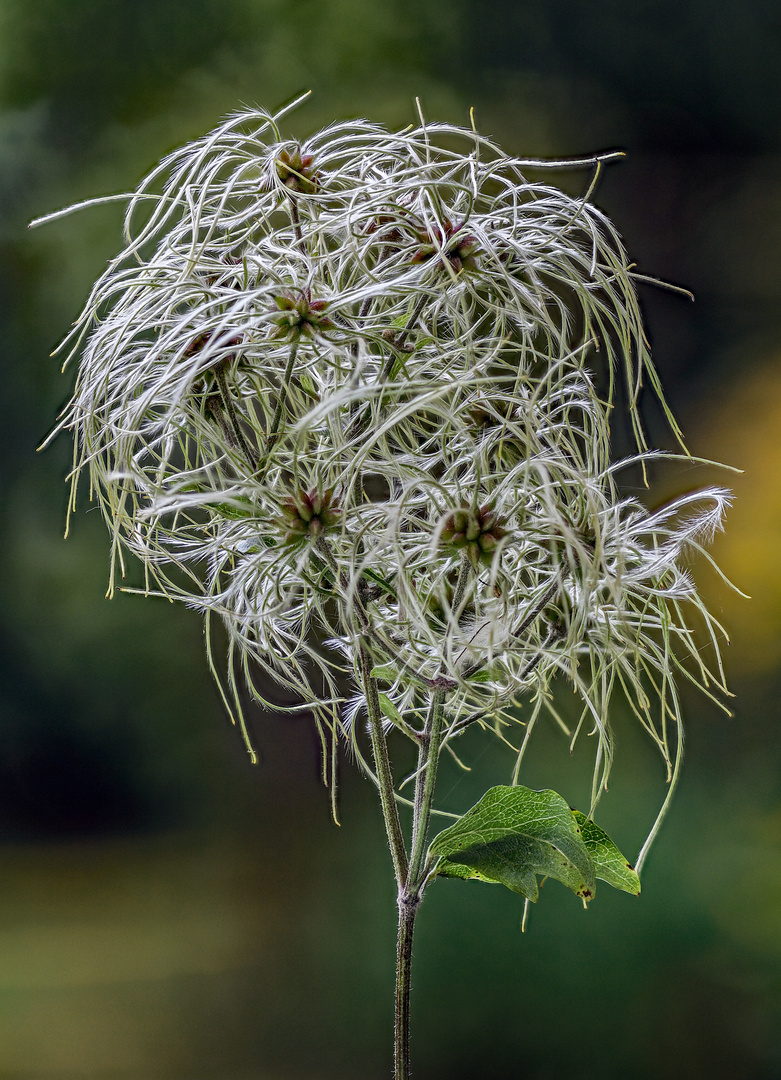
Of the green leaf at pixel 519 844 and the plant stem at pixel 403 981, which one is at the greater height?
the green leaf at pixel 519 844

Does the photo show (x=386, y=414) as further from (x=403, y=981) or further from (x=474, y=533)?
(x=403, y=981)

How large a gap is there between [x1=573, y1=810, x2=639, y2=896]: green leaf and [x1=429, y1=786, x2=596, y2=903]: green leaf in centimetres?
2

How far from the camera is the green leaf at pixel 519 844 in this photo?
1.09ft

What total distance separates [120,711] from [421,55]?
30.1 inches

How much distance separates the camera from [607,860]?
38 cm

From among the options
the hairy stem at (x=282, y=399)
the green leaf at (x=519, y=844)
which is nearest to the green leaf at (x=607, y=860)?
the green leaf at (x=519, y=844)

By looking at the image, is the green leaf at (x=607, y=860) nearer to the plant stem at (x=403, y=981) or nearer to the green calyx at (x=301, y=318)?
the plant stem at (x=403, y=981)

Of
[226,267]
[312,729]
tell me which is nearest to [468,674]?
[226,267]

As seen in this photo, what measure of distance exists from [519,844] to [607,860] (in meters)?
0.05

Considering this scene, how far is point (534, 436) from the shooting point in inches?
12.7

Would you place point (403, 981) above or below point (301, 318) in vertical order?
below

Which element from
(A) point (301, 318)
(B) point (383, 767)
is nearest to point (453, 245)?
(A) point (301, 318)

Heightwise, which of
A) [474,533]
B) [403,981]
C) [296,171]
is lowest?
[403,981]

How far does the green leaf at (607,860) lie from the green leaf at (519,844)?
0.02 m
